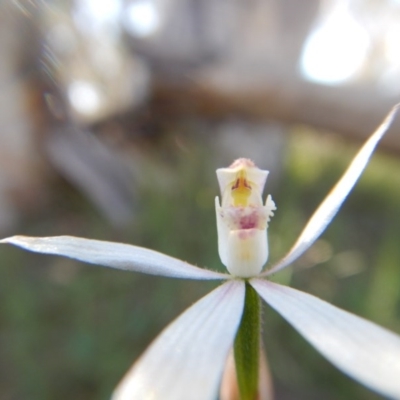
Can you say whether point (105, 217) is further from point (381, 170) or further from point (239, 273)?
point (239, 273)

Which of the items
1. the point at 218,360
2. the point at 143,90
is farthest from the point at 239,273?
the point at 143,90

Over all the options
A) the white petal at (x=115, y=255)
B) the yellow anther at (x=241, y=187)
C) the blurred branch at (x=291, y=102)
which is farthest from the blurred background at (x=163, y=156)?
the white petal at (x=115, y=255)

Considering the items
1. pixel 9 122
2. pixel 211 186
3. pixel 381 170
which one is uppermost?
pixel 381 170

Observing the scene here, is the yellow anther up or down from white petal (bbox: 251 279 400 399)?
up

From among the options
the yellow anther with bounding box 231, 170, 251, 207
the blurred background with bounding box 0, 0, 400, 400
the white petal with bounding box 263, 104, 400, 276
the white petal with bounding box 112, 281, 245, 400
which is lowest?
the white petal with bounding box 112, 281, 245, 400

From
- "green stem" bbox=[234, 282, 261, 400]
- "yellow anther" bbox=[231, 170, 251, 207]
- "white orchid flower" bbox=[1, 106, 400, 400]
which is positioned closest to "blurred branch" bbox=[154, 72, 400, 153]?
"yellow anther" bbox=[231, 170, 251, 207]

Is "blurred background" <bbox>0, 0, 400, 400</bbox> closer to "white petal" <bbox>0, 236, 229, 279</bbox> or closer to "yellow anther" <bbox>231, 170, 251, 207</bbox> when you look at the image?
"yellow anther" <bbox>231, 170, 251, 207</bbox>

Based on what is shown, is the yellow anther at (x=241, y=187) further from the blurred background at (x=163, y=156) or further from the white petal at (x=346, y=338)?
the blurred background at (x=163, y=156)
